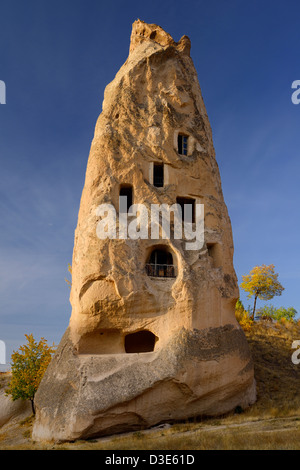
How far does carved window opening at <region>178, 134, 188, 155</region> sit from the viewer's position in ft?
59.3

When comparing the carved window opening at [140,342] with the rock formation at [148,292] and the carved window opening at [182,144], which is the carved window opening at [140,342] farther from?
the carved window opening at [182,144]

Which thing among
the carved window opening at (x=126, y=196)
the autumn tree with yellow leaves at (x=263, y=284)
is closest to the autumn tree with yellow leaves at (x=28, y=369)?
the carved window opening at (x=126, y=196)

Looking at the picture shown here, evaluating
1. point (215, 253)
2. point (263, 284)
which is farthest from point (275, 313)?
point (215, 253)

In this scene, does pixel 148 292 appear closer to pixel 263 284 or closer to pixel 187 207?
pixel 187 207

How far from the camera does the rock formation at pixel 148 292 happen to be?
12.9 m

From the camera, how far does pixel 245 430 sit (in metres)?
12.0

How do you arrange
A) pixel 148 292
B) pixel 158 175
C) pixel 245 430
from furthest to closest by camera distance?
pixel 158 175 → pixel 148 292 → pixel 245 430

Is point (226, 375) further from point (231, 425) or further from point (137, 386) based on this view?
point (137, 386)

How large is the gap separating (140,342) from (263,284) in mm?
21422

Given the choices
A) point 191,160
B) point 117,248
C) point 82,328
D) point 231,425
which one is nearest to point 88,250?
point 117,248

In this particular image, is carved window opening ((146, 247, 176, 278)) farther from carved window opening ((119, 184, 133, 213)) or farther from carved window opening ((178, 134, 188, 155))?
carved window opening ((178, 134, 188, 155))

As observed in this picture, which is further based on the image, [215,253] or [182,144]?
[182,144]

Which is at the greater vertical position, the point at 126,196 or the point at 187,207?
the point at 126,196

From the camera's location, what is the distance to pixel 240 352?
49.8 feet
